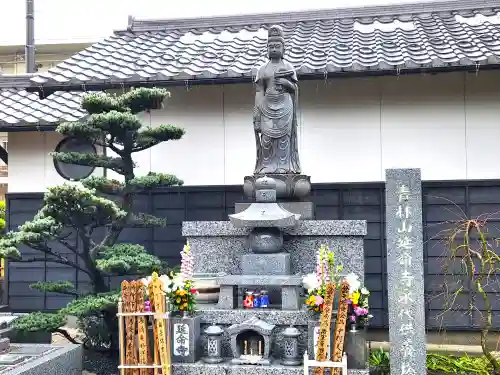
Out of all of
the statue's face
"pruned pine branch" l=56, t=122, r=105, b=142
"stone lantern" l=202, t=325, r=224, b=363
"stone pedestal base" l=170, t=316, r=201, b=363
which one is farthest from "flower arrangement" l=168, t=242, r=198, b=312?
the statue's face

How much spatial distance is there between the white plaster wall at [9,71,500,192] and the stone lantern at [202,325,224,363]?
416 centimetres

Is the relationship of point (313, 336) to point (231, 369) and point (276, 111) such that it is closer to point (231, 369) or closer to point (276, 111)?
point (231, 369)

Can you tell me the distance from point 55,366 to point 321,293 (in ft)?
11.5

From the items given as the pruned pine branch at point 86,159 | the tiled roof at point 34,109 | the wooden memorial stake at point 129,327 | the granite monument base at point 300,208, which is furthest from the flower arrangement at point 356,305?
the tiled roof at point 34,109

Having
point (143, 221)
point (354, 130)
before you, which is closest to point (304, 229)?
point (143, 221)

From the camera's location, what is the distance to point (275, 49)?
8570 mm

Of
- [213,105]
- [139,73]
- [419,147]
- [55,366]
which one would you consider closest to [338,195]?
[419,147]

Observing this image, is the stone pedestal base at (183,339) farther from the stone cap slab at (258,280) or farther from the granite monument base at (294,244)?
the granite monument base at (294,244)

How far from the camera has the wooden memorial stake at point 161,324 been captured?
257 inches

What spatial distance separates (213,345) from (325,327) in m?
1.60

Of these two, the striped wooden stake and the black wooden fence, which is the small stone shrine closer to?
the striped wooden stake

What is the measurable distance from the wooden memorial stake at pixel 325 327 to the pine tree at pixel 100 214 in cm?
290

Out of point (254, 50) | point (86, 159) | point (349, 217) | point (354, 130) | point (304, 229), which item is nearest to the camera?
point (86, 159)

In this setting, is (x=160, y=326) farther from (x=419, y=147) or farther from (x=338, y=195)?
(x=419, y=147)
